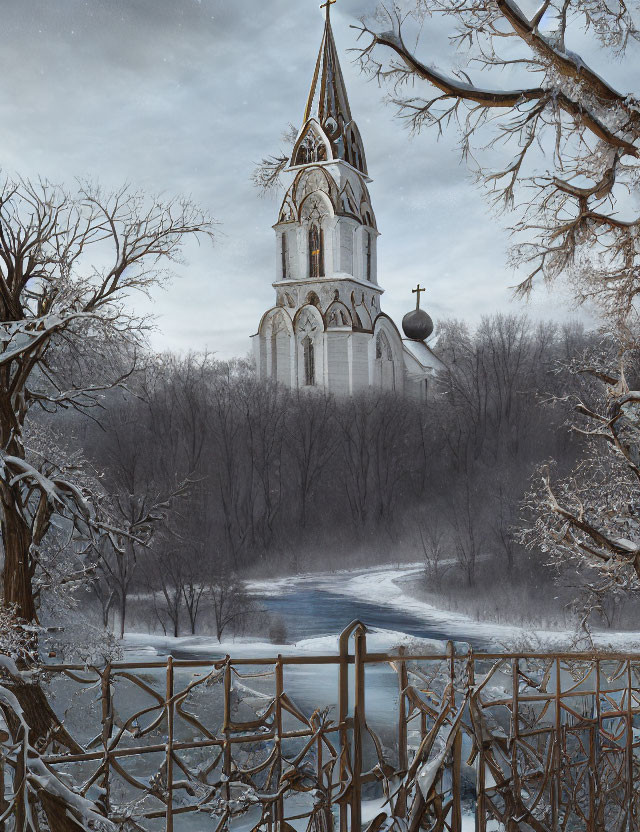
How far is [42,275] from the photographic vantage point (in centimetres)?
652

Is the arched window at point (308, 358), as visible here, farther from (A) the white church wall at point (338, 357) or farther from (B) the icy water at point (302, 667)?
(B) the icy water at point (302, 667)

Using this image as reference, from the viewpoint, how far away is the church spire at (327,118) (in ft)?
52.9

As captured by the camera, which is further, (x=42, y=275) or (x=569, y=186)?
(x=42, y=275)

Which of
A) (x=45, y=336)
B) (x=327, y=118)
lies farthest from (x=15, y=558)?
(x=327, y=118)

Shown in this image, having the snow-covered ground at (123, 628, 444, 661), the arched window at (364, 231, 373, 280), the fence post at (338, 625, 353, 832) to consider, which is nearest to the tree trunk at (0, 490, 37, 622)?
the fence post at (338, 625, 353, 832)

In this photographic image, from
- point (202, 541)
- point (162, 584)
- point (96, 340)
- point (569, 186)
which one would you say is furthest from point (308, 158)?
point (569, 186)

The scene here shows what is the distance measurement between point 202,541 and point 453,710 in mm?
11207

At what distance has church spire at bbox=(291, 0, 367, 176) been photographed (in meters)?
16.1

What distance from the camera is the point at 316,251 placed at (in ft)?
60.7

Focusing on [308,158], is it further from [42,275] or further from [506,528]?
[42,275]

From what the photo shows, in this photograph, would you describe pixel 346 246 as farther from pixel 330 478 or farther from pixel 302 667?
→ pixel 302 667

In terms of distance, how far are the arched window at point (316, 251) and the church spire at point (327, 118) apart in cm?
167

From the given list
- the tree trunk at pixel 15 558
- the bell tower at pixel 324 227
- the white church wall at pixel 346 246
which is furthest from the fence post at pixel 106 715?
the white church wall at pixel 346 246

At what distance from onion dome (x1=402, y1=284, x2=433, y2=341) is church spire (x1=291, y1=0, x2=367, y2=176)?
20.9 ft
